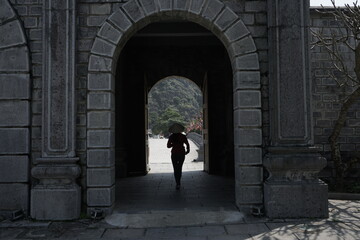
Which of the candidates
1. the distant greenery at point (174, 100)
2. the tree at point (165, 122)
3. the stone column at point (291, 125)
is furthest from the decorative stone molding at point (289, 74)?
the distant greenery at point (174, 100)

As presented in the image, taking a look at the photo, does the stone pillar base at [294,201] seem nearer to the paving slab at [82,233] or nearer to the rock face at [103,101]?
the rock face at [103,101]

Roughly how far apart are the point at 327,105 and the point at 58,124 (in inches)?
233

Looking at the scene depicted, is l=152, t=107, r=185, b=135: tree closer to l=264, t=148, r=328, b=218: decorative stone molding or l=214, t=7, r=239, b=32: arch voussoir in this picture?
l=214, t=7, r=239, b=32: arch voussoir

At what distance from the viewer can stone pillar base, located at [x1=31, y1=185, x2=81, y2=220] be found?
4453 millimetres

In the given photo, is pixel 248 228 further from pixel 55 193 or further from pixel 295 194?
pixel 55 193

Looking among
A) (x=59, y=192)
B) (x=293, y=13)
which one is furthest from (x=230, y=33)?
(x=59, y=192)

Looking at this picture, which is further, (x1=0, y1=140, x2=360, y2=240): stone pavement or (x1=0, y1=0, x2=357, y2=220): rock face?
(x1=0, y1=0, x2=357, y2=220): rock face

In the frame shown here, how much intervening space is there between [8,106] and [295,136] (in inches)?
172

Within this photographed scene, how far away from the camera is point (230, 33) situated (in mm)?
4777

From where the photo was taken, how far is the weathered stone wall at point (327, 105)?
7.16 m

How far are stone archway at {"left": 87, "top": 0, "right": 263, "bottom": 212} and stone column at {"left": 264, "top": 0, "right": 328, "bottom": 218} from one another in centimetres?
24

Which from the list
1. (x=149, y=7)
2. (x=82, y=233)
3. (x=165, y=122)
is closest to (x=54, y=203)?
(x=82, y=233)

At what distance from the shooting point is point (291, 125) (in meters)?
4.64

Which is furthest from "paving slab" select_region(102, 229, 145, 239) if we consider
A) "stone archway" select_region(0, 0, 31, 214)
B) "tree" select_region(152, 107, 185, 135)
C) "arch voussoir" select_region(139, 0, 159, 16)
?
"tree" select_region(152, 107, 185, 135)
